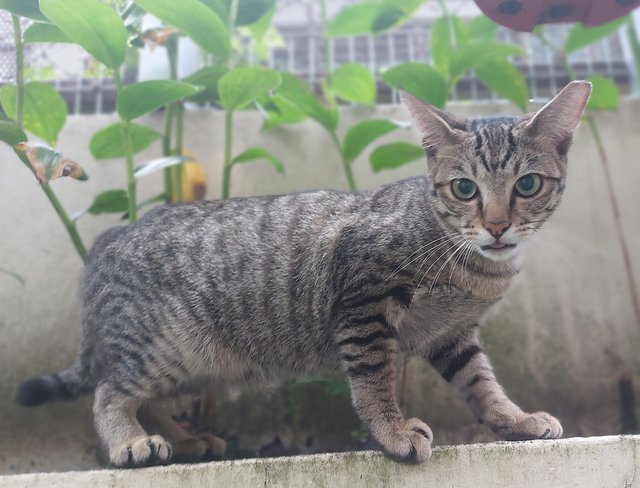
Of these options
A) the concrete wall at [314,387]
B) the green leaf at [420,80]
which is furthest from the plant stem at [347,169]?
the green leaf at [420,80]

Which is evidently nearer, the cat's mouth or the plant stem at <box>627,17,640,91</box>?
the cat's mouth

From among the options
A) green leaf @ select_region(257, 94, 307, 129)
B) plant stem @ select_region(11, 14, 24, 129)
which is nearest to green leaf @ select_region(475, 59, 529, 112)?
green leaf @ select_region(257, 94, 307, 129)

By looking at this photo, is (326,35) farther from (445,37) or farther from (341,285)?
(341,285)

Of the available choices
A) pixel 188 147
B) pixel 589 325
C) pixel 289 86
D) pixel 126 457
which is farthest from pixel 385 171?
pixel 126 457

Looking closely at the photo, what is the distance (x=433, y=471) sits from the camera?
1624mm

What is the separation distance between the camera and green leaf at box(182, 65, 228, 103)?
2633mm

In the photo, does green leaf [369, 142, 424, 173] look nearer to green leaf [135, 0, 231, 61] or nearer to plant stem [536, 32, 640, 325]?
green leaf [135, 0, 231, 61]

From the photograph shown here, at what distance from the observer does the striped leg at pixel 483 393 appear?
1846 mm

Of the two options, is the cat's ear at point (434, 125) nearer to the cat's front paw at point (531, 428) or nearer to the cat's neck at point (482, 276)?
the cat's neck at point (482, 276)

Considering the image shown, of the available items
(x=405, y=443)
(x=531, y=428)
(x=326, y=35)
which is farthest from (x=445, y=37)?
(x=405, y=443)

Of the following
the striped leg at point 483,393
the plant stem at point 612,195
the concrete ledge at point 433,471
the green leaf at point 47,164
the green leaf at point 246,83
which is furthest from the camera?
the plant stem at point 612,195

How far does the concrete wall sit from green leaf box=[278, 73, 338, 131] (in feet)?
1.22

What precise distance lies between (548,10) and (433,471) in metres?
1.36

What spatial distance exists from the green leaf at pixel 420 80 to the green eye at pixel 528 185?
3.17 feet
